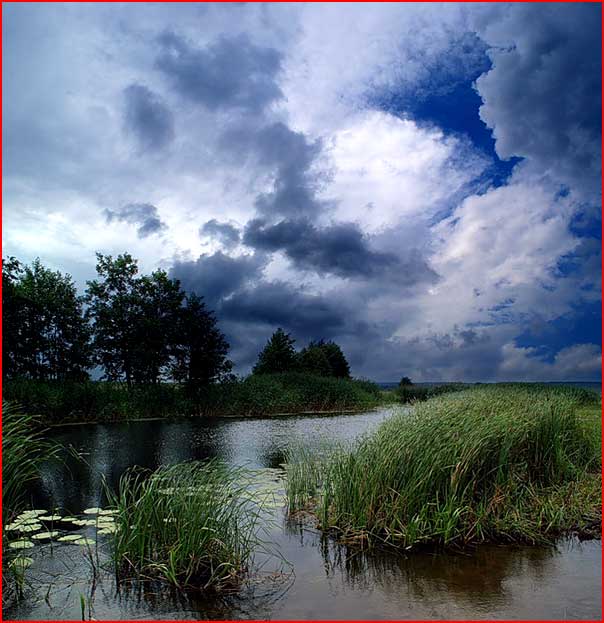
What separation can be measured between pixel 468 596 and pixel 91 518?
5000 millimetres

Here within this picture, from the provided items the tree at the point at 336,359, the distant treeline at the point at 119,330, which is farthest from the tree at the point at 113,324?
the tree at the point at 336,359

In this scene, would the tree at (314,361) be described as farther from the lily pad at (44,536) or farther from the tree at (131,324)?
the lily pad at (44,536)

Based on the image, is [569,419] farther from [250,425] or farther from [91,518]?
[250,425]

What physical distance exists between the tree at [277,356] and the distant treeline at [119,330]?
879 cm

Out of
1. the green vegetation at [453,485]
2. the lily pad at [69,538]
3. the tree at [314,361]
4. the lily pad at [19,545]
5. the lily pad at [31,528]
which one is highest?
the tree at [314,361]

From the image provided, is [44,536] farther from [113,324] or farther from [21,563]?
[113,324]

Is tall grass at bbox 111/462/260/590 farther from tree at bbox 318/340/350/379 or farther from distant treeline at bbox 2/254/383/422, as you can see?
tree at bbox 318/340/350/379

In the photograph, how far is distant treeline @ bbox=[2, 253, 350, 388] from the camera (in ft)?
93.3

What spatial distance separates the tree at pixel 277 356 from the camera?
41.0 meters

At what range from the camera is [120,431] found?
18.9 metres

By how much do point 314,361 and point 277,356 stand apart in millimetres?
4380

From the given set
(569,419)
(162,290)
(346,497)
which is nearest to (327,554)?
(346,497)

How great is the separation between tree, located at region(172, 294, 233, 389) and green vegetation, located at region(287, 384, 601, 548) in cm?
2356

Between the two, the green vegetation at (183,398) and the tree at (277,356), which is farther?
the tree at (277,356)
